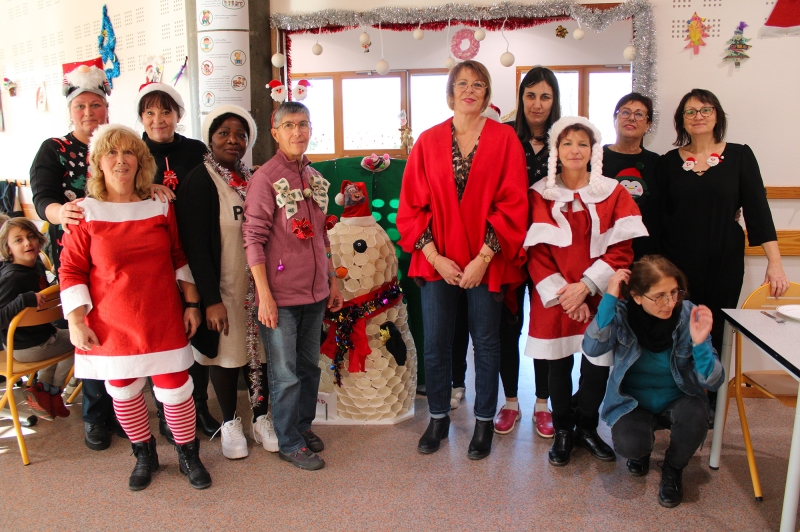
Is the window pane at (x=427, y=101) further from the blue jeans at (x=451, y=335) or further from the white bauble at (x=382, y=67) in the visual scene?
the blue jeans at (x=451, y=335)

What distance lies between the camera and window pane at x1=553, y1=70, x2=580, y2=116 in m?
3.64

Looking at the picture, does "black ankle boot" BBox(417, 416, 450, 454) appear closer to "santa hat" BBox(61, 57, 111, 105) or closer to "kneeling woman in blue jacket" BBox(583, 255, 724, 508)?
"kneeling woman in blue jacket" BBox(583, 255, 724, 508)

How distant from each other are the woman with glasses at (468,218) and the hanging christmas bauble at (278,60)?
145 centimetres

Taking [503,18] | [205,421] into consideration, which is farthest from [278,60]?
[205,421]

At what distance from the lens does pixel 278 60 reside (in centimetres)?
326

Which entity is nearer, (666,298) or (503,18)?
(666,298)

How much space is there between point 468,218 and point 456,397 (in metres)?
1.10

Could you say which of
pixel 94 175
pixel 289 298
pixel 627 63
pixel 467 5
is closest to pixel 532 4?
pixel 467 5

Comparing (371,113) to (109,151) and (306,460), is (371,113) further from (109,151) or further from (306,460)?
(306,460)

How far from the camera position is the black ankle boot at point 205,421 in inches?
101

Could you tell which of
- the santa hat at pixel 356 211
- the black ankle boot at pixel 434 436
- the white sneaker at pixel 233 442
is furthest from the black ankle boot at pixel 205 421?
the santa hat at pixel 356 211

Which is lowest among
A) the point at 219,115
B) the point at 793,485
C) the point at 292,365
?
the point at 793,485

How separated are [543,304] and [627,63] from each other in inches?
72.3

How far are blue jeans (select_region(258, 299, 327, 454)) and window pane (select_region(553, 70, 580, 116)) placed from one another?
2.25 metres
